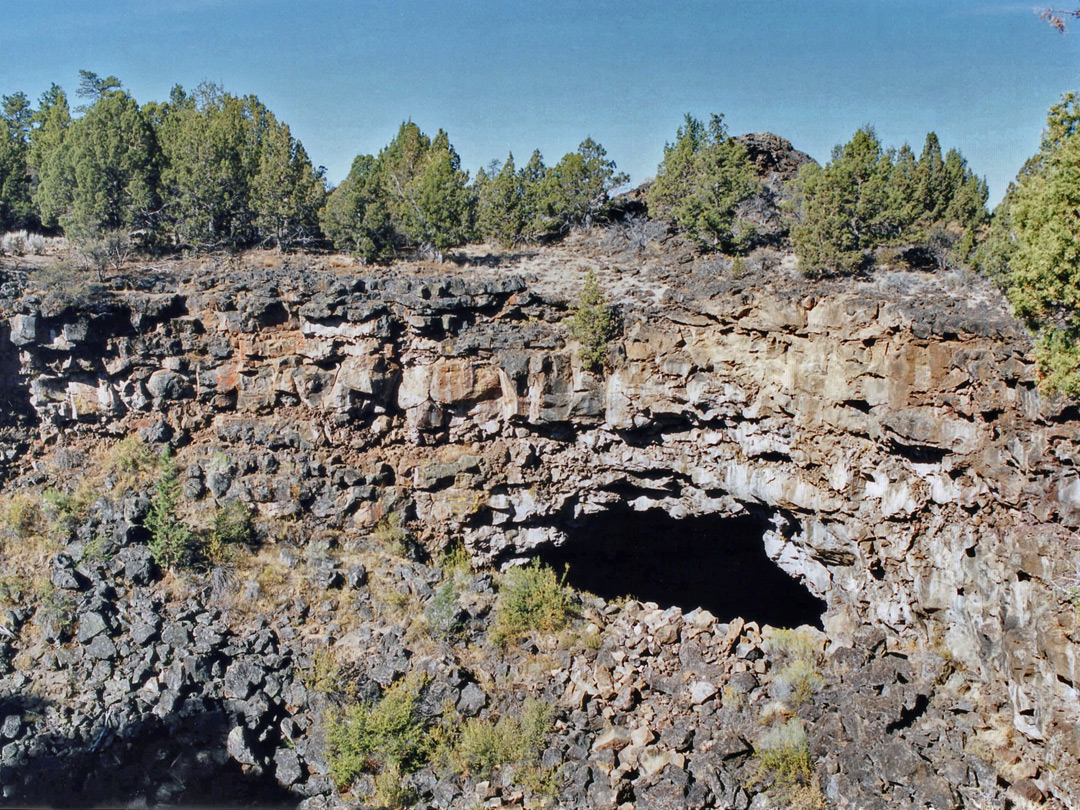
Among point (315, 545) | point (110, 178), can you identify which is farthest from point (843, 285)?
point (110, 178)

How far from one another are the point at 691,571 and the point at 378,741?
12.8 meters

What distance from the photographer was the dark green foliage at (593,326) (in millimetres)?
19469

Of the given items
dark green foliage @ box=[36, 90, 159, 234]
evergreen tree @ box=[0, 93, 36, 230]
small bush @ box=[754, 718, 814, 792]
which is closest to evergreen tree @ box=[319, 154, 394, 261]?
dark green foliage @ box=[36, 90, 159, 234]

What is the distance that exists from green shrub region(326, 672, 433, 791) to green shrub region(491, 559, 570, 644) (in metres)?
2.88

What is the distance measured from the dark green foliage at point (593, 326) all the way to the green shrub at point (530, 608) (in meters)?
5.47

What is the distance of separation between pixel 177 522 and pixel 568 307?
11.3 meters

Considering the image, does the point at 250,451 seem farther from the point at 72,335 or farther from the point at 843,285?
the point at 843,285

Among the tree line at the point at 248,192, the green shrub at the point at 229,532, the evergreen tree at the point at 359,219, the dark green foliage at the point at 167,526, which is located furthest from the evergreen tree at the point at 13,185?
the green shrub at the point at 229,532

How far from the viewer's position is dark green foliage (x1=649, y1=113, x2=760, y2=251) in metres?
22.6

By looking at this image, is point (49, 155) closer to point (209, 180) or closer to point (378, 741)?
point (209, 180)

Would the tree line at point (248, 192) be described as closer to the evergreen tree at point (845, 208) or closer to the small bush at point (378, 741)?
the evergreen tree at point (845, 208)

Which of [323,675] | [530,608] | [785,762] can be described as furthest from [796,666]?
[323,675]

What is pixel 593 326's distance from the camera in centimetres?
1956

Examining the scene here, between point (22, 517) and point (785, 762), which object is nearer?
point (785, 762)
